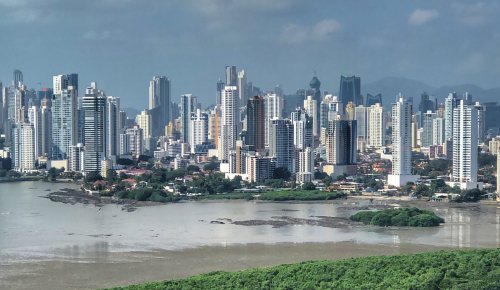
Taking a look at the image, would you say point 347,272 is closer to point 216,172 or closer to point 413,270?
point 413,270

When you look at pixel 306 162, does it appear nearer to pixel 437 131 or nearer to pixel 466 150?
pixel 466 150

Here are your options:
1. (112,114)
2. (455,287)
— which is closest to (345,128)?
(112,114)

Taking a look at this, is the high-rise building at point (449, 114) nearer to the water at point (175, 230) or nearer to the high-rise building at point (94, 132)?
the high-rise building at point (94, 132)

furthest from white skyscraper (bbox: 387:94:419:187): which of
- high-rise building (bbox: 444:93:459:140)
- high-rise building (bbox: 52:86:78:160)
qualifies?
high-rise building (bbox: 52:86:78:160)

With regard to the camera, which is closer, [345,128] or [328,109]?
[345,128]

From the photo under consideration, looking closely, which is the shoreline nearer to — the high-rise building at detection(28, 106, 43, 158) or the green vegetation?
the green vegetation

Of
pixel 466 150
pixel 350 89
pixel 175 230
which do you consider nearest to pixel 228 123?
pixel 466 150

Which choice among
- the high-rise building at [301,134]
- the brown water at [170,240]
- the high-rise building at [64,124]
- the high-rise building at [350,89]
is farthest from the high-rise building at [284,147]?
the high-rise building at [350,89]
